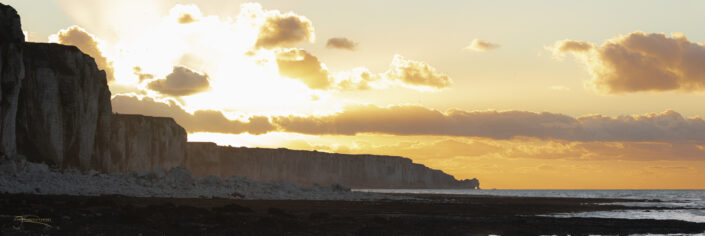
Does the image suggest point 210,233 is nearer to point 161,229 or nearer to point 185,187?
point 161,229

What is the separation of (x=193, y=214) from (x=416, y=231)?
9374mm

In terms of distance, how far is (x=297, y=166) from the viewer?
169 metres

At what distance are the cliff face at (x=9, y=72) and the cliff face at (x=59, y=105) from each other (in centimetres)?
431

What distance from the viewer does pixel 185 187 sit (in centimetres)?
5175

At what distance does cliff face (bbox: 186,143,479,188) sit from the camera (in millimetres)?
133625

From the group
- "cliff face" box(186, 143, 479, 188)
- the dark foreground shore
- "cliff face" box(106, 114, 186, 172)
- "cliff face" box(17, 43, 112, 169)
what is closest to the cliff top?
"cliff face" box(17, 43, 112, 169)

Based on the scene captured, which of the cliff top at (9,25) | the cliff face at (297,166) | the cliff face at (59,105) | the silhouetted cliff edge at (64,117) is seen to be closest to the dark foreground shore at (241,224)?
the silhouetted cliff edge at (64,117)

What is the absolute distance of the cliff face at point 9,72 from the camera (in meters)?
46.2

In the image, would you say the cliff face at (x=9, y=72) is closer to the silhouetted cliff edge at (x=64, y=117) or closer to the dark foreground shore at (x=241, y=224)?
the silhouetted cliff edge at (x=64, y=117)

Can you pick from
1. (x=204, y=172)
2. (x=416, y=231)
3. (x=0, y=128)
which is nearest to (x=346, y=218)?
(x=416, y=231)

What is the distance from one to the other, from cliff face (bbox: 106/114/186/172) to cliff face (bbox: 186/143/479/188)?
2539cm

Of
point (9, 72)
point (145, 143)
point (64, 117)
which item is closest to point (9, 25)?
point (9, 72)

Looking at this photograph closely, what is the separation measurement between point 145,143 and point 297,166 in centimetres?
8249

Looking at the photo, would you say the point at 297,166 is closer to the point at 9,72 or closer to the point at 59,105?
the point at 59,105
